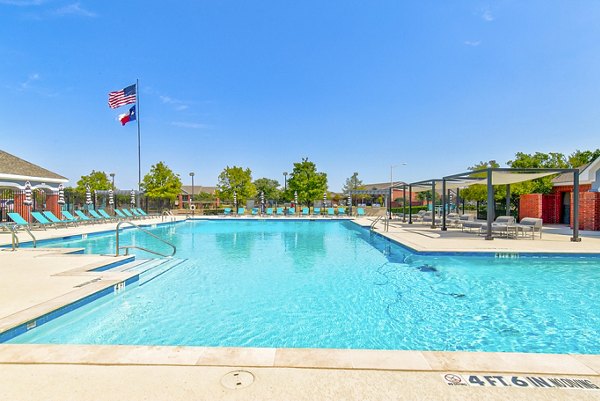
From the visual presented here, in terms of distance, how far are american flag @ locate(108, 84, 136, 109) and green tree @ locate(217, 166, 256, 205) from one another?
10749 millimetres

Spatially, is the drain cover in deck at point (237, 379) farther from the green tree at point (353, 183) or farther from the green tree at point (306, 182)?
the green tree at point (353, 183)

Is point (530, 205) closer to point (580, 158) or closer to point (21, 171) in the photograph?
point (580, 158)

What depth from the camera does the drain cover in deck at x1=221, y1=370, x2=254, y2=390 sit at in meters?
2.26

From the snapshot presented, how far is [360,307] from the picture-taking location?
5.17m

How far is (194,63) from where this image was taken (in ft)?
57.7

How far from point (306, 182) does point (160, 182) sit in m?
13.7

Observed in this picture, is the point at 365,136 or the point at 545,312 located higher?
the point at 365,136

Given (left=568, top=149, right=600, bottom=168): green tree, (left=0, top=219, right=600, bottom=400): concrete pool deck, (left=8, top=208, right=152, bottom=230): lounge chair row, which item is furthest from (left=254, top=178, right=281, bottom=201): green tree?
(left=0, top=219, right=600, bottom=400): concrete pool deck

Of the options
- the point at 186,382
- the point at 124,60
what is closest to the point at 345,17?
the point at 124,60

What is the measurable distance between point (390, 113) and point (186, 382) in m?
22.5

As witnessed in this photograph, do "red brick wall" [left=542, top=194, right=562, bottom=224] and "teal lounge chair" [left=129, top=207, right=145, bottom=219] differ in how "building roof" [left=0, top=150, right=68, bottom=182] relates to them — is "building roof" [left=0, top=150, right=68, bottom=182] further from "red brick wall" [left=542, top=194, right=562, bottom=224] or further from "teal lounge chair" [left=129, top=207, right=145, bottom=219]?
"red brick wall" [left=542, top=194, right=562, bottom=224]

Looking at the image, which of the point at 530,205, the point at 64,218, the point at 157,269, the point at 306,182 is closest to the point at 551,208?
the point at 530,205

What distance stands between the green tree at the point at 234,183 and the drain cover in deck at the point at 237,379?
2841 cm

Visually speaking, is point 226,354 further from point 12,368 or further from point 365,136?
point 365,136
